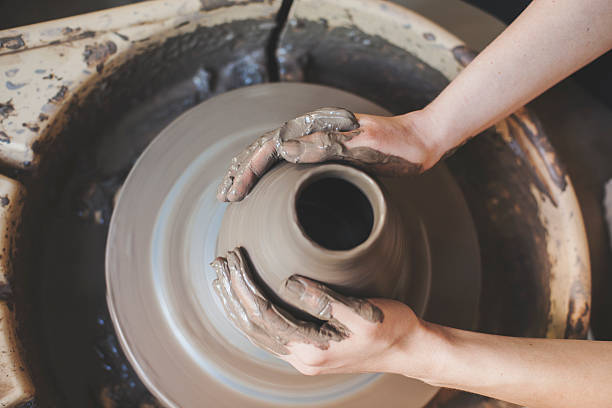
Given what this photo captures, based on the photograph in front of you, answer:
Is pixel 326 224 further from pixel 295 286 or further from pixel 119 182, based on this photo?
pixel 119 182

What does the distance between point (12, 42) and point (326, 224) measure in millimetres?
965

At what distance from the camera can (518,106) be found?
124cm

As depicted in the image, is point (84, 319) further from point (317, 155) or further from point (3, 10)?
point (3, 10)

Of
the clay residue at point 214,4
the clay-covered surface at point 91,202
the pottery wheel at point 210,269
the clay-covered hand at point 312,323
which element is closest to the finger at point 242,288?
the clay-covered hand at point 312,323

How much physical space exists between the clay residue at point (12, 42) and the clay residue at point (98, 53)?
158 mm

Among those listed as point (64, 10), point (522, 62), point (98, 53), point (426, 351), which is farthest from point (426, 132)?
point (64, 10)

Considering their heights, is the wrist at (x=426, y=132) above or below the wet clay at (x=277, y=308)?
above

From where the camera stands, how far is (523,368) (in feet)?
3.38

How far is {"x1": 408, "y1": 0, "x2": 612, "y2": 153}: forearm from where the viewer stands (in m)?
1.10

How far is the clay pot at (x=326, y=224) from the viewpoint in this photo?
822 millimetres

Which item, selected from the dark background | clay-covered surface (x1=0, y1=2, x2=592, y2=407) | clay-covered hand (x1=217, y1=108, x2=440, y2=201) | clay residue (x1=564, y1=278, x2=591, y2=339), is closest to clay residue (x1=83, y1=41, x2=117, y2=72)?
clay-covered surface (x1=0, y1=2, x2=592, y2=407)

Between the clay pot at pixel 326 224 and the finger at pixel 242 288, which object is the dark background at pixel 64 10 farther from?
the finger at pixel 242 288

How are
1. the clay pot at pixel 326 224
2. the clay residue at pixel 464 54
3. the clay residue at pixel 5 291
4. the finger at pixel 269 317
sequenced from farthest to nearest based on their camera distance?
the clay residue at pixel 464 54 < the clay residue at pixel 5 291 < the finger at pixel 269 317 < the clay pot at pixel 326 224

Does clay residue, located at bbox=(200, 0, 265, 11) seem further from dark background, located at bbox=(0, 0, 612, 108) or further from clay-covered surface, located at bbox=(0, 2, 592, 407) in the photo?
dark background, located at bbox=(0, 0, 612, 108)
